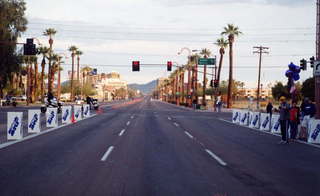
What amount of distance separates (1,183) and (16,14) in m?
43.4

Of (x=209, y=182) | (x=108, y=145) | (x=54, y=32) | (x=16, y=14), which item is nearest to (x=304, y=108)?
(x=108, y=145)

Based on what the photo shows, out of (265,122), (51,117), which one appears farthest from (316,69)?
(51,117)

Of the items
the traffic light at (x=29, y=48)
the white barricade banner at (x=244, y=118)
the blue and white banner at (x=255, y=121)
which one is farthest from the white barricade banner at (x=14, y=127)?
the white barricade banner at (x=244, y=118)

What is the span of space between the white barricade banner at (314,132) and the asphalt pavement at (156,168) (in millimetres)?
2000

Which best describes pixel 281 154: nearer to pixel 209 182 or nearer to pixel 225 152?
pixel 225 152

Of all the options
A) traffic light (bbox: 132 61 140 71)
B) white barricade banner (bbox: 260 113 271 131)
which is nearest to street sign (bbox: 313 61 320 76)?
white barricade banner (bbox: 260 113 271 131)

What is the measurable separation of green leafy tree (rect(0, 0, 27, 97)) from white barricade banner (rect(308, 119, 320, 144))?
113 ft

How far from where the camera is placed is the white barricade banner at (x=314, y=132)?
18.6 metres

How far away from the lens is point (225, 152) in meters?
14.4

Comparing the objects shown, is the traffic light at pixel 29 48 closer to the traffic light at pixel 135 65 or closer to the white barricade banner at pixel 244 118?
the white barricade banner at pixel 244 118

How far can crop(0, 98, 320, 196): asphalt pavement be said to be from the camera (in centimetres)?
846

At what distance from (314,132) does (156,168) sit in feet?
34.4

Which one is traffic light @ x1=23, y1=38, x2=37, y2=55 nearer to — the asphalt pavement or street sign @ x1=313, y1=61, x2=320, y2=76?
the asphalt pavement

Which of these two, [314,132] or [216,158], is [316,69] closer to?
[314,132]
